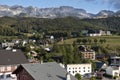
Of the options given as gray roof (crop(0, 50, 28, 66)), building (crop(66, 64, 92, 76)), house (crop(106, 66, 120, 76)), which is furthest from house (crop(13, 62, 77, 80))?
house (crop(106, 66, 120, 76))

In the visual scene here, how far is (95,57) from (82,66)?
2941 cm

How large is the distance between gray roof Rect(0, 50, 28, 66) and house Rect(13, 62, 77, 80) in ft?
46.3

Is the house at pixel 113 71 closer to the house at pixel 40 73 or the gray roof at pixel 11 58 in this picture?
the gray roof at pixel 11 58

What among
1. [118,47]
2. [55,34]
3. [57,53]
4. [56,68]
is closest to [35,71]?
[56,68]

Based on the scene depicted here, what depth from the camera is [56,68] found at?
102 feet

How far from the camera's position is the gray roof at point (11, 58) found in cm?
4411

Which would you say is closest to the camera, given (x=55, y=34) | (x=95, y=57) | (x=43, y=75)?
(x=43, y=75)

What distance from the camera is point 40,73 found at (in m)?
28.9

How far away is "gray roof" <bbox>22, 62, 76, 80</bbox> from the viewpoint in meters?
28.7

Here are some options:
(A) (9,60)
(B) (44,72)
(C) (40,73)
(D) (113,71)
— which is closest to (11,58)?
(A) (9,60)

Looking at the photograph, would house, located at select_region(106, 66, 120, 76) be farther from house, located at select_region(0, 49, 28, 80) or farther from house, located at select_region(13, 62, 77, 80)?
house, located at select_region(13, 62, 77, 80)

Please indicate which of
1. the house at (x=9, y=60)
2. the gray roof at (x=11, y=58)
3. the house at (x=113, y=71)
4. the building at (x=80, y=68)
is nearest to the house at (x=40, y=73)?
the house at (x=9, y=60)

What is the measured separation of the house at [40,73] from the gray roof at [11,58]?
14.1 metres

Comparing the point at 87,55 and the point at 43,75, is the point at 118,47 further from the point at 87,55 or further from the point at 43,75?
the point at 43,75
